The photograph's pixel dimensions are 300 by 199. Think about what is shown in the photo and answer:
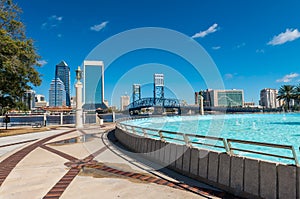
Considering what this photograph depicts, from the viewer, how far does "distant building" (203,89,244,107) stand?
126m

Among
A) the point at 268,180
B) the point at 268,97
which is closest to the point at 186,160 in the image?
the point at 268,180

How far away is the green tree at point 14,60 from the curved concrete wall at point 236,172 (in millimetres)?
14399

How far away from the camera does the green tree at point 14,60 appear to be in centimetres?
1518

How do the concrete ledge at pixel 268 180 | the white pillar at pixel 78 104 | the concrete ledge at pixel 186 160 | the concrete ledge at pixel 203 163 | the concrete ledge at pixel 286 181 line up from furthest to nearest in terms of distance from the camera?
1. the white pillar at pixel 78 104
2. the concrete ledge at pixel 186 160
3. the concrete ledge at pixel 203 163
4. the concrete ledge at pixel 268 180
5. the concrete ledge at pixel 286 181

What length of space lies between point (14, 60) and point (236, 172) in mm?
16682

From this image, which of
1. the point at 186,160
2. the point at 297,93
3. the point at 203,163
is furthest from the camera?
the point at 297,93

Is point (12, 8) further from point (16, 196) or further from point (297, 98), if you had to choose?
point (297, 98)

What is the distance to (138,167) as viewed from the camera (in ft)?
21.7

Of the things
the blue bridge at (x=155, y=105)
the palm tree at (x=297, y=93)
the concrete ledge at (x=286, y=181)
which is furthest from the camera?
the palm tree at (x=297, y=93)

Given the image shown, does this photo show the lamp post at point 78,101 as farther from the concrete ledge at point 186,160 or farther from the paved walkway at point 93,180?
the concrete ledge at point 186,160

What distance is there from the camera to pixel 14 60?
1539 centimetres

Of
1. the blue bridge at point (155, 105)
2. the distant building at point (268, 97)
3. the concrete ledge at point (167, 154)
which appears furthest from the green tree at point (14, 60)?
the distant building at point (268, 97)

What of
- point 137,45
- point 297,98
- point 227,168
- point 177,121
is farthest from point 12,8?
point 297,98

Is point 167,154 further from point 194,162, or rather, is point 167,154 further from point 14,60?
point 14,60
